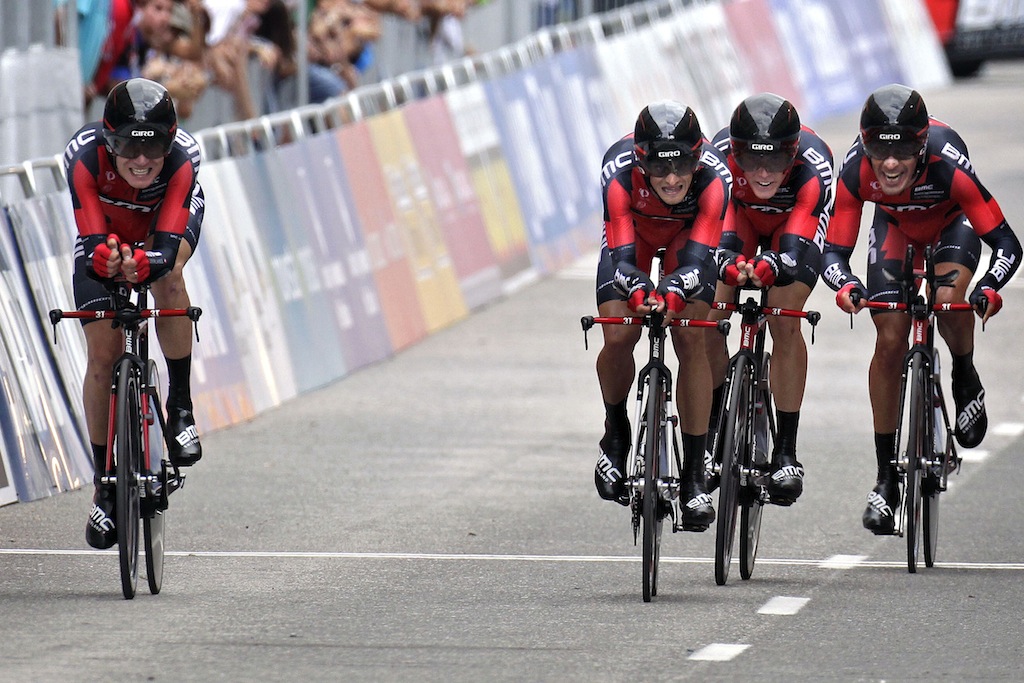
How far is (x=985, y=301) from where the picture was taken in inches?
333

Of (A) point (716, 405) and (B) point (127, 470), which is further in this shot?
(A) point (716, 405)

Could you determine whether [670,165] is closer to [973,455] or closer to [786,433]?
[786,433]

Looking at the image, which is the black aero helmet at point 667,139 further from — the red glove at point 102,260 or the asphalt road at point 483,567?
the red glove at point 102,260

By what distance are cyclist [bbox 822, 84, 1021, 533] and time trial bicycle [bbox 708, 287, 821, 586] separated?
1.32ft

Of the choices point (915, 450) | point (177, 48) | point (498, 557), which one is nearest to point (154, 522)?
point (498, 557)

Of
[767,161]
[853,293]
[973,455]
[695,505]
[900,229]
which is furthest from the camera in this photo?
[973,455]

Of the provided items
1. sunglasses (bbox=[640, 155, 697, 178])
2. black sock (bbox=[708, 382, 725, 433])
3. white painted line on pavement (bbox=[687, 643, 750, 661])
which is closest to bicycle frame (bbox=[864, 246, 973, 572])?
black sock (bbox=[708, 382, 725, 433])

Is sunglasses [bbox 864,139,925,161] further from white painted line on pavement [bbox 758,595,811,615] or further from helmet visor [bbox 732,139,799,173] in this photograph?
white painted line on pavement [bbox 758,595,811,615]

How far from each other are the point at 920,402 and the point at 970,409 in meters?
0.86

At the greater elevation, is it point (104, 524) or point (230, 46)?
point (230, 46)

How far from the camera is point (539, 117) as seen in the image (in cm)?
1956

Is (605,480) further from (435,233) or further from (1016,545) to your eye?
(435,233)

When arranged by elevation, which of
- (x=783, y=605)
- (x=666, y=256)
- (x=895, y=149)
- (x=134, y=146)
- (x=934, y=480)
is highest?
(x=134, y=146)

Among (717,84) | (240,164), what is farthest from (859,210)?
(717,84)
